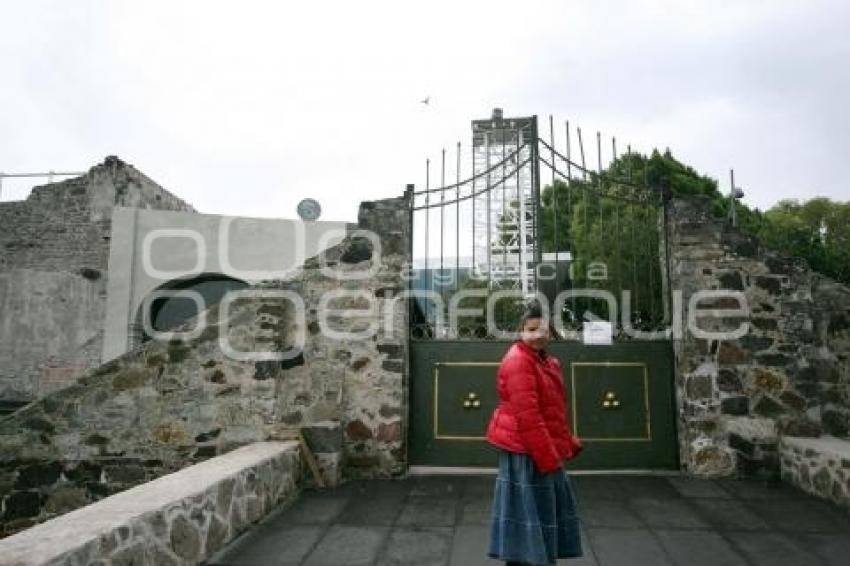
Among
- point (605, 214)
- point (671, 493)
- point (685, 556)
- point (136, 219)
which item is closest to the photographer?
point (685, 556)

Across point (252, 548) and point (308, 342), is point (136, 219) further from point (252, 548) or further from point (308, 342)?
point (252, 548)

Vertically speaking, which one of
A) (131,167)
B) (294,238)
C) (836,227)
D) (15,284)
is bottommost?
(15,284)

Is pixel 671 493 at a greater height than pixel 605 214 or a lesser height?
lesser

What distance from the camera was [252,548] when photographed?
3795 millimetres

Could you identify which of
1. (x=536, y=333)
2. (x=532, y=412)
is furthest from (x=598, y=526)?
(x=536, y=333)

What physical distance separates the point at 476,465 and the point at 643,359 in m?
2.11

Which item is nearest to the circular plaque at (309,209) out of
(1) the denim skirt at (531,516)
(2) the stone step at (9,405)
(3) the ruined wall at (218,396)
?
(2) the stone step at (9,405)

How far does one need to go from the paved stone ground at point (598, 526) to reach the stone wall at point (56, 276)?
864 centimetres

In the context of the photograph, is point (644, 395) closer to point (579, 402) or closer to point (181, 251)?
point (579, 402)

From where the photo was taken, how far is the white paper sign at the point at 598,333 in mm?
6008

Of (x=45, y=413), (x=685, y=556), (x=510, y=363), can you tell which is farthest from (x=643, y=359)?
(x=45, y=413)

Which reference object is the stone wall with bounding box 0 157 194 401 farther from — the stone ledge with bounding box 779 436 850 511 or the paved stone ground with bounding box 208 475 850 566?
the stone ledge with bounding box 779 436 850 511

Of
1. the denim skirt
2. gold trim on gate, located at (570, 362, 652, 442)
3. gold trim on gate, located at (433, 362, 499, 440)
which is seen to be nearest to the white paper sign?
gold trim on gate, located at (570, 362, 652, 442)

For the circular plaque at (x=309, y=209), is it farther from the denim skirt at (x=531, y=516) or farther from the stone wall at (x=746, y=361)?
the denim skirt at (x=531, y=516)
